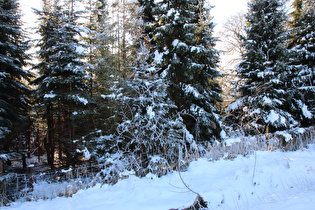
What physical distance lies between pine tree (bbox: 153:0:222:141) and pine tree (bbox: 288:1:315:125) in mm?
4809

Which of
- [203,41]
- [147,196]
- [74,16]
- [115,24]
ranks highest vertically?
[115,24]

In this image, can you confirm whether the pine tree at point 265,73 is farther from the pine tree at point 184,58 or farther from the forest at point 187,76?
the pine tree at point 184,58

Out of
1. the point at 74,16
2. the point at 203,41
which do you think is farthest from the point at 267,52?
the point at 74,16

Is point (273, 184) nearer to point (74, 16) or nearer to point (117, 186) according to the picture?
point (117, 186)

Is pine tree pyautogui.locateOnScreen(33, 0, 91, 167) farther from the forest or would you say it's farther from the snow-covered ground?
the snow-covered ground

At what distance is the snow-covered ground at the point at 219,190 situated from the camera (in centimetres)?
285

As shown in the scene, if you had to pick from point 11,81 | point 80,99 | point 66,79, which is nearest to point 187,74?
point 80,99

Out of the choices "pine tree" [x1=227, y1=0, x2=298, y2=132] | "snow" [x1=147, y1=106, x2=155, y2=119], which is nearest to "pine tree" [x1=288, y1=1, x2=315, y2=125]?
"pine tree" [x1=227, y1=0, x2=298, y2=132]

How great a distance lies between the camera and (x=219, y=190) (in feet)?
10.7

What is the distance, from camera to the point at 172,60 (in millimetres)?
8938

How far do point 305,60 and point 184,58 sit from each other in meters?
7.98

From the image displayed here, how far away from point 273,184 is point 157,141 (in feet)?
10.5

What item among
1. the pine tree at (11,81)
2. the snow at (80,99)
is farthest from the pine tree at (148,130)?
the pine tree at (11,81)

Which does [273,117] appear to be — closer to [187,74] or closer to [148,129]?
[187,74]
